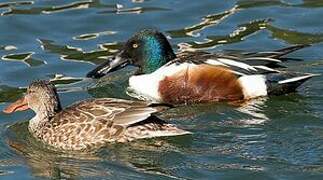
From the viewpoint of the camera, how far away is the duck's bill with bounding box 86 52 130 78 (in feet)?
37.0

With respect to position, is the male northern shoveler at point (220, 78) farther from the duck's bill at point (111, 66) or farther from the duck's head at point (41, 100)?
the duck's head at point (41, 100)

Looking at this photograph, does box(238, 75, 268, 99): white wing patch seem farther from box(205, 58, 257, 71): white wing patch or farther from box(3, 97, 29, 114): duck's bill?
box(3, 97, 29, 114): duck's bill

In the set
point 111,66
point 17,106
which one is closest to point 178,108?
point 111,66

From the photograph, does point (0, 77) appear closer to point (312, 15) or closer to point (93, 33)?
point (93, 33)

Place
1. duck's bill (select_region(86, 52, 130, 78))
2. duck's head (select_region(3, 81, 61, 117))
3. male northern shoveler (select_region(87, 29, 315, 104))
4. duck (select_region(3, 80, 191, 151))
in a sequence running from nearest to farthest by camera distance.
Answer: duck (select_region(3, 80, 191, 151))
duck's head (select_region(3, 81, 61, 117))
male northern shoveler (select_region(87, 29, 315, 104))
duck's bill (select_region(86, 52, 130, 78))

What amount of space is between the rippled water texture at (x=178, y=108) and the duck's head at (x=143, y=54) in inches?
8.9

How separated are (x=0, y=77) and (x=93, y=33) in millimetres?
1823

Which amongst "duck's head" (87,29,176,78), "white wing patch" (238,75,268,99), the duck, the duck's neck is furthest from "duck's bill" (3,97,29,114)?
"white wing patch" (238,75,268,99)

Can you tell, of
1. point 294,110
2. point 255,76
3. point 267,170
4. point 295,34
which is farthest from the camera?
point 295,34

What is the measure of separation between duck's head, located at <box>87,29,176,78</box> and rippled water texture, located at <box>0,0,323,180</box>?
0.74ft

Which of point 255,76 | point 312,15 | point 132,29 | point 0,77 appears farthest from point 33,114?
point 312,15

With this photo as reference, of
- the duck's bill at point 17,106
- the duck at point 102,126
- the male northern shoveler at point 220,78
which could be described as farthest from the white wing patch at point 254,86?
the duck's bill at point 17,106

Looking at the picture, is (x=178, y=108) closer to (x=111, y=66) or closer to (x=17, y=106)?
(x=111, y=66)

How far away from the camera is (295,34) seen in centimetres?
1259
